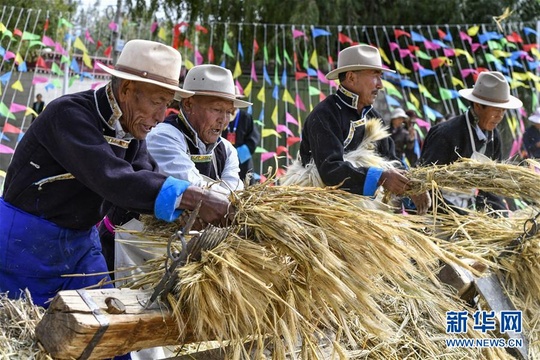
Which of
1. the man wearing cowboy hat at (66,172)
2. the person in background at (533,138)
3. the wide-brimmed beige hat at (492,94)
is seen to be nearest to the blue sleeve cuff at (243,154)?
the wide-brimmed beige hat at (492,94)

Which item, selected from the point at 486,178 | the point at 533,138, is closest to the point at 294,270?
the point at 486,178

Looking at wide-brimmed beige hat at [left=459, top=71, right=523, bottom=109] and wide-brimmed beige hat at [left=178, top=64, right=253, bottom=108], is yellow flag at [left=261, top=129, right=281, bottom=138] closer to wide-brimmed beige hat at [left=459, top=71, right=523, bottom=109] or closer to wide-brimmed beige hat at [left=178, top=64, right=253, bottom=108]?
wide-brimmed beige hat at [left=459, top=71, right=523, bottom=109]

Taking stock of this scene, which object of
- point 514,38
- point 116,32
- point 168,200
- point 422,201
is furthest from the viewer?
point 116,32

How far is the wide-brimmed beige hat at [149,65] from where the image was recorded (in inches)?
109

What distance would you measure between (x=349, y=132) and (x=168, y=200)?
7.35 ft

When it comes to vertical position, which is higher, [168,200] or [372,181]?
[168,200]

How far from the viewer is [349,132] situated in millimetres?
4578

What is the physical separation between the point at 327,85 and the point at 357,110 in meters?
8.75

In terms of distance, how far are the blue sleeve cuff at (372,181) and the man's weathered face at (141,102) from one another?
1556mm

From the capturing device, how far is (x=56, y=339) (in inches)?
85.0

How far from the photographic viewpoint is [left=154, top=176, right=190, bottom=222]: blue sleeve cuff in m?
2.51

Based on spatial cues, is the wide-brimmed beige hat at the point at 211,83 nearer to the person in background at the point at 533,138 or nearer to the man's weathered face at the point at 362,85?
the man's weathered face at the point at 362,85

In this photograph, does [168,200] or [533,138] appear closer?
[168,200]

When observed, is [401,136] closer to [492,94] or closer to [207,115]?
[492,94]
